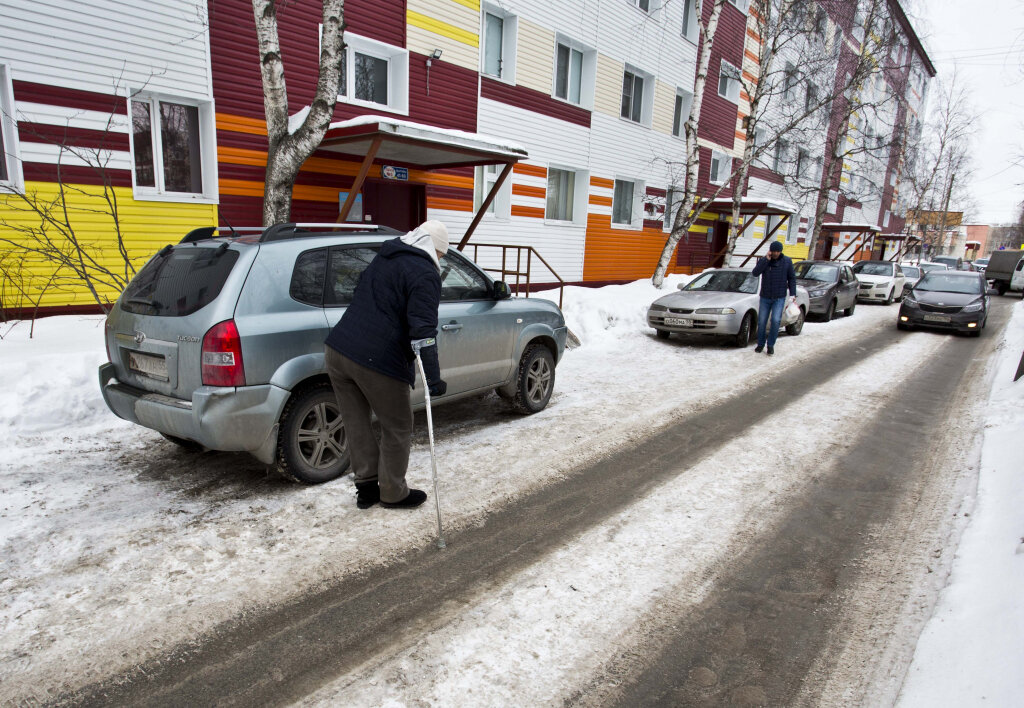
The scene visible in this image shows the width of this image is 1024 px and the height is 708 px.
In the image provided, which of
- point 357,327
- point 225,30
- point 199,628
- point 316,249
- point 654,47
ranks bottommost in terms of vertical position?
point 199,628

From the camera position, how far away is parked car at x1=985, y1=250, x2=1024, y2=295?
29562 mm

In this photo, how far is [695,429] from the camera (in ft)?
20.0

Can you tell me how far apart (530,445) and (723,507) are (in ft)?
5.76

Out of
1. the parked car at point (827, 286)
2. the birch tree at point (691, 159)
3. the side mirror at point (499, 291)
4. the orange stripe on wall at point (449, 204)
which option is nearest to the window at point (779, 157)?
the parked car at point (827, 286)

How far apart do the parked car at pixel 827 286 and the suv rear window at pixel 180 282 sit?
14.5 meters

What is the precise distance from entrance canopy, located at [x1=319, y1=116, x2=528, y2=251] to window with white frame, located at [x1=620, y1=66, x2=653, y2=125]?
349 inches

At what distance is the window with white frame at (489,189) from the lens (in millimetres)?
14508

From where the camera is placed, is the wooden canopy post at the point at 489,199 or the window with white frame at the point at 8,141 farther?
the wooden canopy post at the point at 489,199

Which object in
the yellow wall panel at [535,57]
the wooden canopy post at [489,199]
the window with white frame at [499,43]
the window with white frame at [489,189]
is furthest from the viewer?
the yellow wall panel at [535,57]

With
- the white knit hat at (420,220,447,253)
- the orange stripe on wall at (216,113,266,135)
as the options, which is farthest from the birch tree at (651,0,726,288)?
the white knit hat at (420,220,447,253)

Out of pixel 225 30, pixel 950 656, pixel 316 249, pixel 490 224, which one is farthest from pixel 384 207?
pixel 950 656

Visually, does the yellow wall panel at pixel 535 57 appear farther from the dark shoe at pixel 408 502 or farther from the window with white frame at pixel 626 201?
the dark shoe at pixel 408 502

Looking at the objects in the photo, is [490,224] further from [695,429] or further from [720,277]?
[695,429]

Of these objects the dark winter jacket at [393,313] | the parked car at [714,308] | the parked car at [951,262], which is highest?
the parked car at [951,262]
